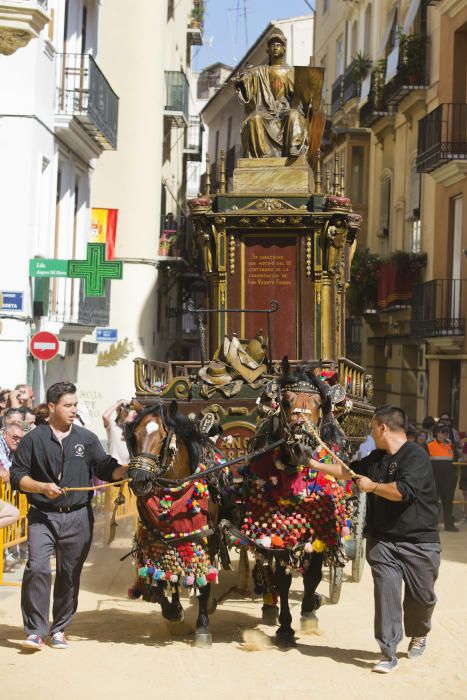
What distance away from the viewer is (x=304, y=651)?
8.42 metres

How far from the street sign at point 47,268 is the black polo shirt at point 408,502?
11.8 meters

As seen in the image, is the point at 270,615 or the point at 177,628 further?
the point at 270,615

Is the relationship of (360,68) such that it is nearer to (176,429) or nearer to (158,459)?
(176,429)

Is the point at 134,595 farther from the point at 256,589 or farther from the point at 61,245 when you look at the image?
the point at 61,245

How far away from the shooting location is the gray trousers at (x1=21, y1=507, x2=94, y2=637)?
8094mm

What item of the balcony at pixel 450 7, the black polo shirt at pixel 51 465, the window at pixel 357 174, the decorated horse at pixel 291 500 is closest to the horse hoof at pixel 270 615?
the decorated horse at pixel 291 500

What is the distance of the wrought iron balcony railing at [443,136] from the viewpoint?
2517cm

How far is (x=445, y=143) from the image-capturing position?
83.1 ft

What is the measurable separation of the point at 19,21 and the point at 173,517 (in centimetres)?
595

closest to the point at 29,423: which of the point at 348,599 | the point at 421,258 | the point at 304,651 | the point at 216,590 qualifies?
the point at 216,590

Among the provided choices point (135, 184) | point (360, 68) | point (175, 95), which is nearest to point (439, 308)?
point (135, 184)

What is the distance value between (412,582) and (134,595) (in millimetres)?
1989

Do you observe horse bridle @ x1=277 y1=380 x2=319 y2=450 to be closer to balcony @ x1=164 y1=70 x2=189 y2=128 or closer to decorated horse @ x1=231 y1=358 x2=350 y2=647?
decorated horse @ x1=231 y1=358 x2=350 y2=647

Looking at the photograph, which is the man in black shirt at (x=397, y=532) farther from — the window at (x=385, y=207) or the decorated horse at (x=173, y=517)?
the window at (x=385, y=207)
